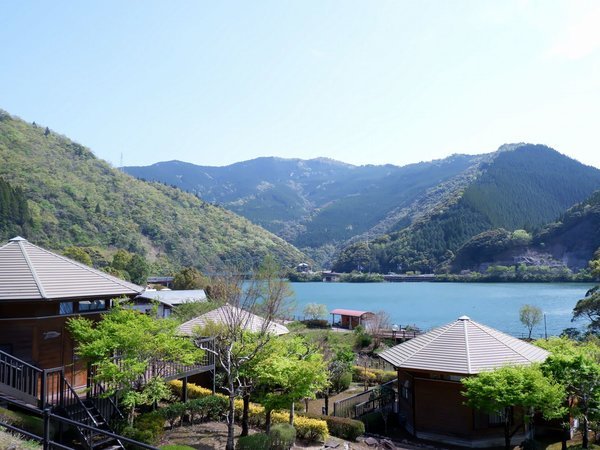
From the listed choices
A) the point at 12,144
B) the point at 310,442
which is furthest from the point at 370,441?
the point at 12,144

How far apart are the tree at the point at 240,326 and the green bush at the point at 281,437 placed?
1.13 meters

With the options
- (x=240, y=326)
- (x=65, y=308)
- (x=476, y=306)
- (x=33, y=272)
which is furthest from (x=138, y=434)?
(x=476, y=306)

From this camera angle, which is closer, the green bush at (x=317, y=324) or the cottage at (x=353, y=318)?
the cottage at (x=353, y=318)

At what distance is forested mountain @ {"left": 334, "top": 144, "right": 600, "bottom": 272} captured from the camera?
522 ft

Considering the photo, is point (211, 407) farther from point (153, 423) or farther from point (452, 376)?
point (452, 376)

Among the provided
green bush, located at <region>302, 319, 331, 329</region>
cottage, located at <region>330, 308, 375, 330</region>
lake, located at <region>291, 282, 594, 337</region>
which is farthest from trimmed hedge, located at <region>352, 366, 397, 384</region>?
green bush, located at <region>302, 319, 331, 329</region>

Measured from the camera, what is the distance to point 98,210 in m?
96.4

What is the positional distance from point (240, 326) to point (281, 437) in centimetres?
442

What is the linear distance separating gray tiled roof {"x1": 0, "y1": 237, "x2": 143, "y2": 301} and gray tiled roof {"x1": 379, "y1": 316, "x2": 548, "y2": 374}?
10.7 m

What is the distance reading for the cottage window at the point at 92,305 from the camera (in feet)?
49.0

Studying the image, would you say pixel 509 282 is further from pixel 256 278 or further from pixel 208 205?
pixel 256 278

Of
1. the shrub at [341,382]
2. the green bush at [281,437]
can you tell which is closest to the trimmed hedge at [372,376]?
the shrub at [341,382]

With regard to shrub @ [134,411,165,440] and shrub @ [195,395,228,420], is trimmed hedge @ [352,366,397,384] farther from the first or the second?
shrub @ [134,411,165,440]

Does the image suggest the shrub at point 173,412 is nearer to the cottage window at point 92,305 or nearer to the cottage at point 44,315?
the cottage at point 44,315
